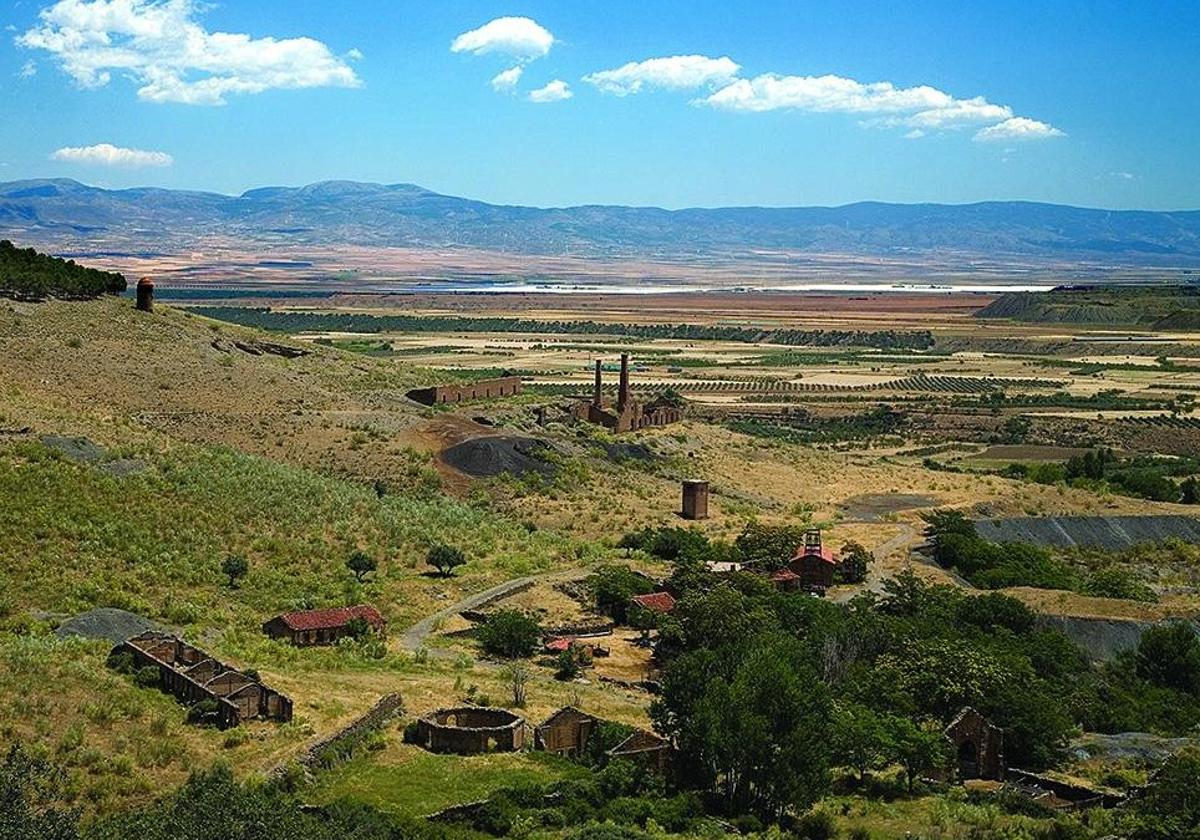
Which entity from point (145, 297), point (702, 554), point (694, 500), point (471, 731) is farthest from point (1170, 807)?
point (145, 297)

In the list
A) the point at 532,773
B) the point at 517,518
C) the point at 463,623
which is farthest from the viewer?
the point at 517,518

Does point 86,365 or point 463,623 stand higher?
point 86,365

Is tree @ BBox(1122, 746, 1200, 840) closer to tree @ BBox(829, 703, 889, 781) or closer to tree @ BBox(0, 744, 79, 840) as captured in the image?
tree @ BBox(829, 703, 889, 781)

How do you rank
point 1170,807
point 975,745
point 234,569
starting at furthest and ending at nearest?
point 234,569 → point 975,745 → point 1170,807

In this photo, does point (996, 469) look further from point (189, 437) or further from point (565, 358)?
point (565, 358)

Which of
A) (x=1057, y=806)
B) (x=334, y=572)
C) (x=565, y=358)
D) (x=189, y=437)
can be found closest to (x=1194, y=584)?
(x=1057, y=806)

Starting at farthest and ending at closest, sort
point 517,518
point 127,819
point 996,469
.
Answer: point 996,469
point 517,518
point 127,819

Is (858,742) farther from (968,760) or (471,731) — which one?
(471,731)
